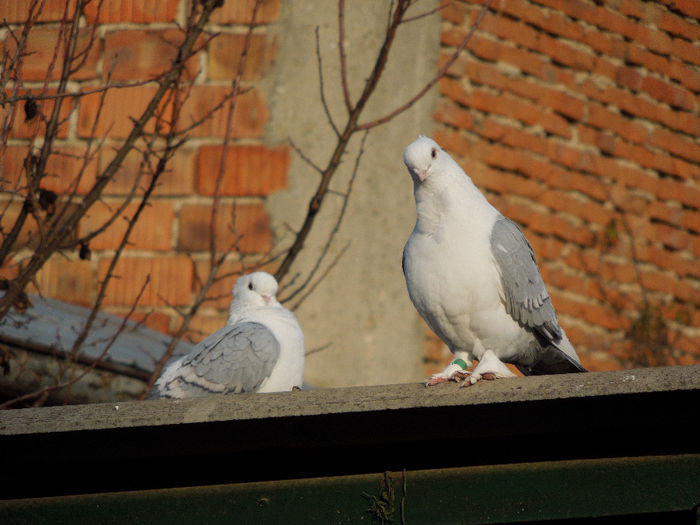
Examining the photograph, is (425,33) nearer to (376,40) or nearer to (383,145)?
(376,40)

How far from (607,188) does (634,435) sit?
3.79 metres

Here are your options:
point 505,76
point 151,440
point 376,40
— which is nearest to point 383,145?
point 376,40

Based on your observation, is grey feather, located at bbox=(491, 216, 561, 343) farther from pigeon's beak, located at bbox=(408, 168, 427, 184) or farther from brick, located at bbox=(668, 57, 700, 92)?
brick, located at bbox=(668, 57, 700, 92)

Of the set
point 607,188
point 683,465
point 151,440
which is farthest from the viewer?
point 607,188

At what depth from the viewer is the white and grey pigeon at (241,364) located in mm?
3936

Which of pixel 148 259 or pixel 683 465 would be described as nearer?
pixel 683 465

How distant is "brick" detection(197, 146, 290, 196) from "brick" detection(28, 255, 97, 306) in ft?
2.25

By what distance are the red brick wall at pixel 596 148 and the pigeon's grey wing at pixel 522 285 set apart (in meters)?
1.80

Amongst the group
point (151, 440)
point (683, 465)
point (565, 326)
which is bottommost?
point (565, 326)

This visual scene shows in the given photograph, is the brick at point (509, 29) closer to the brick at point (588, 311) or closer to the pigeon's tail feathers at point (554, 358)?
the brick at point (588, 311)

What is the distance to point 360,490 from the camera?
260 centimetres

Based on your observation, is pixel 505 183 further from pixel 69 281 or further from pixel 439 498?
pixel 439 498

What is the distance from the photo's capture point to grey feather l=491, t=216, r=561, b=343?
323cm

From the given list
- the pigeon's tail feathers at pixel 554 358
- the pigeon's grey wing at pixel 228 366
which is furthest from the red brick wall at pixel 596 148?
the pigeon's tail feathers at pixel 554 358
